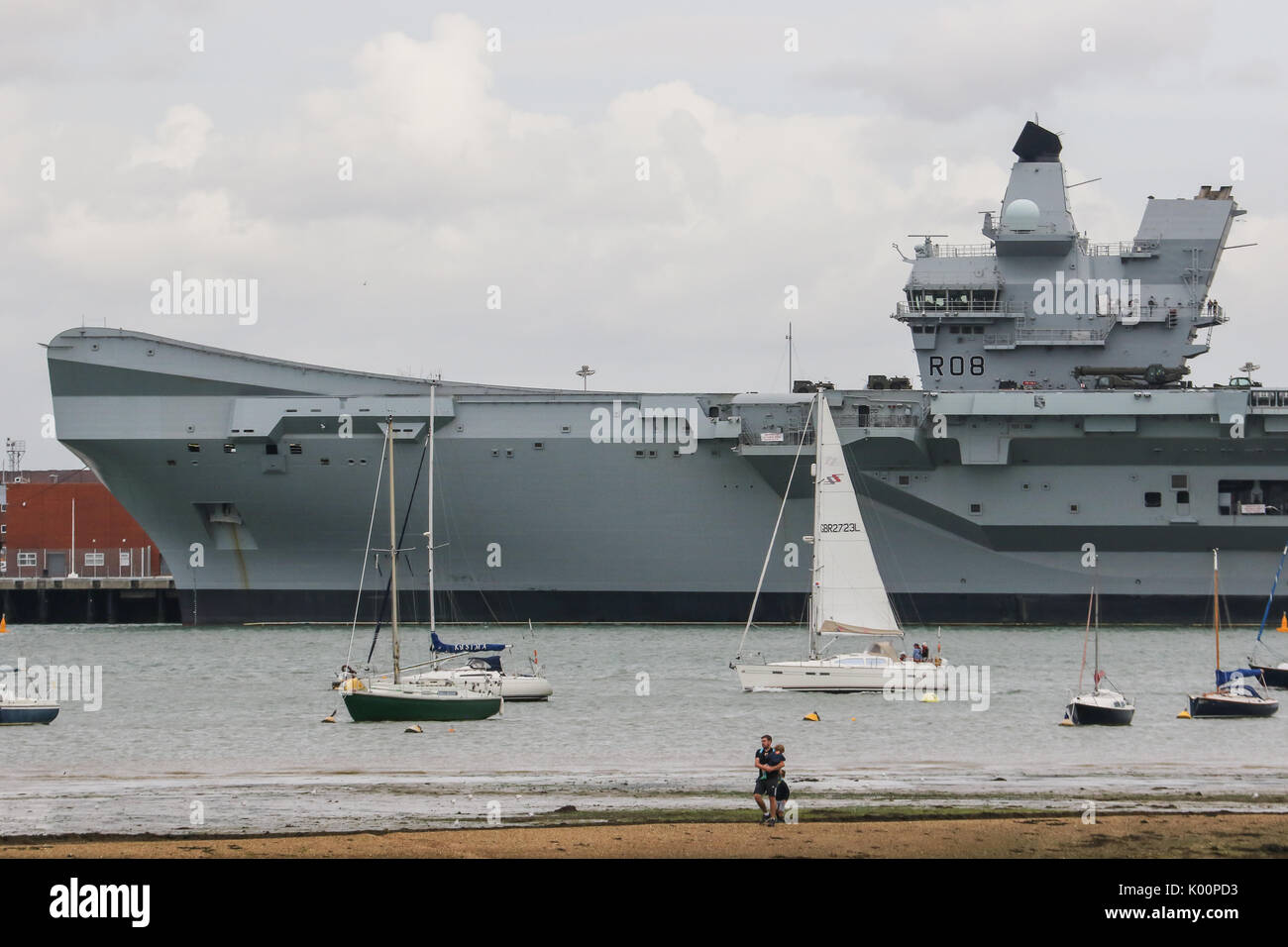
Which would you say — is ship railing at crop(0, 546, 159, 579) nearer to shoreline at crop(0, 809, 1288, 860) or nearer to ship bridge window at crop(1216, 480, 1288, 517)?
ship bridge window at crop(1216, 480, 1288, 517)

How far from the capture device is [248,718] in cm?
2905

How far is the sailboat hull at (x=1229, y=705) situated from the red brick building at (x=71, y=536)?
6553 centimetres

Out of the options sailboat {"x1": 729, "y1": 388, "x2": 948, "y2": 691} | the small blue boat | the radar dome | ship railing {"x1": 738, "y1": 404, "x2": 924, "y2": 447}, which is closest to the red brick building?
ship railing {"x1": 738, "y1": 404, "x2": 924, "y2": 447}

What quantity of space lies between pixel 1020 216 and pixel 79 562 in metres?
56.3

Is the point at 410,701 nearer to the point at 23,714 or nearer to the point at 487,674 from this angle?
the point at 487,674

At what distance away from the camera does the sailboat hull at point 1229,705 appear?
2867 cm

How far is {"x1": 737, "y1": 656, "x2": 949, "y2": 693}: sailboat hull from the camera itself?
3161cm

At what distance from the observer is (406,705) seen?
27.9 m

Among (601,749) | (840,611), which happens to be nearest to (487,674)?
(601,749)

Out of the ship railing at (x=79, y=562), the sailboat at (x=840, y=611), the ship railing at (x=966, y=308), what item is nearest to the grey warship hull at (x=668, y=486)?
the ship railing at (x=966, y=308)

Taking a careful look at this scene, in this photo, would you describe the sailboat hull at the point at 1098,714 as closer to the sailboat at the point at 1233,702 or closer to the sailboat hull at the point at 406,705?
the sailboat at the point at 1233,702
